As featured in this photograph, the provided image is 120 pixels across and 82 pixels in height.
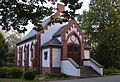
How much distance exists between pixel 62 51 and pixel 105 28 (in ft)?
46.1

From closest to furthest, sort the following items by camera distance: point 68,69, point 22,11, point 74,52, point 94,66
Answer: point 22,11 → point 68,69 → point 94,66 → point 74,52

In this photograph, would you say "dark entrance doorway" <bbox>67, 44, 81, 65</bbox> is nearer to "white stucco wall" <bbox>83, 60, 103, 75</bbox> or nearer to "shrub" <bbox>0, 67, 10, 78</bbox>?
"white stucco wall" <bbox>83, 60, 103, 75</bbox>

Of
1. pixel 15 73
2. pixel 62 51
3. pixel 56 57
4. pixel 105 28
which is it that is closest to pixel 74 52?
pixel 62 51

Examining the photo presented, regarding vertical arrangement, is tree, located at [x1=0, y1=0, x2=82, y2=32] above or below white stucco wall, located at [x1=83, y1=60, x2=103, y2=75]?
above

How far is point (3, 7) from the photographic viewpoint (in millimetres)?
7867

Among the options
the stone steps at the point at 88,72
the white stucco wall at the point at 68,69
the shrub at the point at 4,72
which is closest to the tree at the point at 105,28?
the stone steps at the point at 88,72

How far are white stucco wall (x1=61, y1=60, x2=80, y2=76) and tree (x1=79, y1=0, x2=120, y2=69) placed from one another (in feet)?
32.9

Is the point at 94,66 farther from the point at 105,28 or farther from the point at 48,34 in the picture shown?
the point at 105,28

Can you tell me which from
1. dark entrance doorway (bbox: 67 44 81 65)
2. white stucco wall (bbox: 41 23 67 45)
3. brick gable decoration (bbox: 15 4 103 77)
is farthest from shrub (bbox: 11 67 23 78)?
white stucco wall (bbox: 41 23 67 45)

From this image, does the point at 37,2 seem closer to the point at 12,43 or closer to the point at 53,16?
the point at 53,16

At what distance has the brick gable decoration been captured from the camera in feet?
125

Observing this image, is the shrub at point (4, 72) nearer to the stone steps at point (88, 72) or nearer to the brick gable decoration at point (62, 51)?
the brick gable decoration at point (62, 51)

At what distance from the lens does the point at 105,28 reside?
50.5m

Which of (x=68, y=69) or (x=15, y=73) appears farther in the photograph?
(x=68, y=69)
